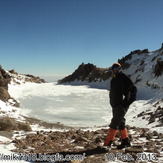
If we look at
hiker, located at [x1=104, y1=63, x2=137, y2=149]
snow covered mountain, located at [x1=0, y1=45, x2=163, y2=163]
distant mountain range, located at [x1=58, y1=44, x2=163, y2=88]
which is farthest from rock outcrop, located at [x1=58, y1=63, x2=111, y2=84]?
hiker, located at [x1=104, y1=63, x2=137, y2=149]

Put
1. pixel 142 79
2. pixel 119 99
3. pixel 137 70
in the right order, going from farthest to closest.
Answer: pixel 137 70, pixel 142 79, pixel 119 99

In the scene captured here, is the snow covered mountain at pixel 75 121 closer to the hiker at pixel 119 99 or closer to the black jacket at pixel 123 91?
the hiker at pixel 119 99

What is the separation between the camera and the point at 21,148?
654 centimetres

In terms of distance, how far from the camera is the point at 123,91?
6492mm

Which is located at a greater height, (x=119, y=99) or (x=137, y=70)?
(x=137, y=70)

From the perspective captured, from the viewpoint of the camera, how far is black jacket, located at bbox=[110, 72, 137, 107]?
6410mm

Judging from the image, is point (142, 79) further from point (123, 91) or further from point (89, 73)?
point (89, 73)

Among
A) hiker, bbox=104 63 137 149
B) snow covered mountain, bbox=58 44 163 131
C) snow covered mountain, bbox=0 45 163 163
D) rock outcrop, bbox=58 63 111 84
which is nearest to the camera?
hiker, bbox=104 63 137 149

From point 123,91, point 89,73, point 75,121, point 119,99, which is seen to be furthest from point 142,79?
point 89,73

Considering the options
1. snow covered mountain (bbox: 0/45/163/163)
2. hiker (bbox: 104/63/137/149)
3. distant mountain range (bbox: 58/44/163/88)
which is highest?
distant mountain range (bbox: 58/44/163/88)

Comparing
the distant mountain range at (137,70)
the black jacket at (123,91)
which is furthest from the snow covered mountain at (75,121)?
the black jacket at (123,91)

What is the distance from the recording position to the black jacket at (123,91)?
641 cm

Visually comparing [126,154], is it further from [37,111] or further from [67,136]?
[37,111]

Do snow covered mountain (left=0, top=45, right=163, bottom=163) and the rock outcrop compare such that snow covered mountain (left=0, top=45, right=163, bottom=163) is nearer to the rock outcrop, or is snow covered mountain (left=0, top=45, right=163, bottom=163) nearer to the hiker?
the hiker
